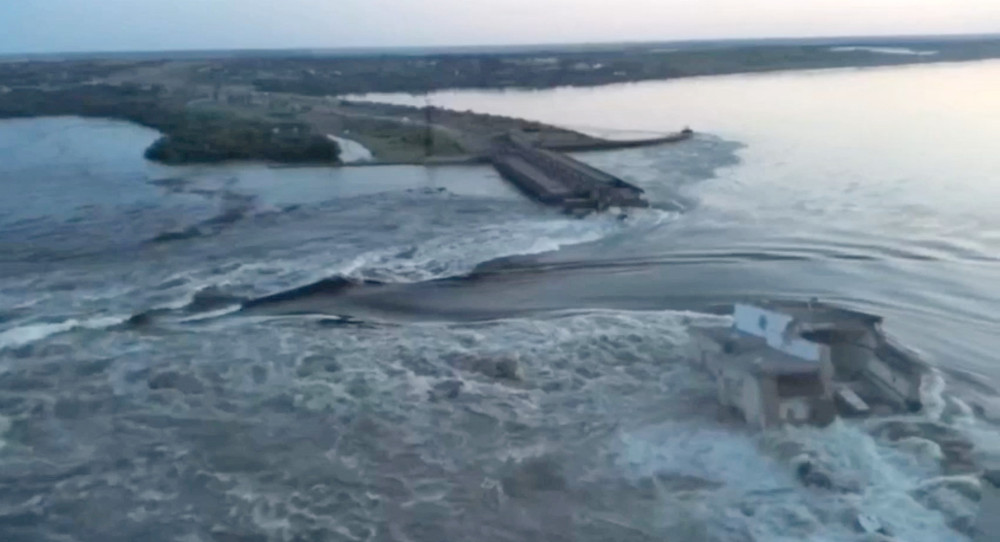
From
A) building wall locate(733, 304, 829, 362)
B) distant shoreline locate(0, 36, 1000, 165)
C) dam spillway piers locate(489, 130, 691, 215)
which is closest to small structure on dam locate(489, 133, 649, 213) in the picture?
dam spillway piers locate(489, 130, 691, 215)

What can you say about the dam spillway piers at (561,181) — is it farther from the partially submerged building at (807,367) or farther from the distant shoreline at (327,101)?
the partially submerged building at (807,367)

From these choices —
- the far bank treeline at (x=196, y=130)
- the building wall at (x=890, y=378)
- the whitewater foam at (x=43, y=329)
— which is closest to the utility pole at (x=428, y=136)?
the far bank treeline at (x=196, y=130)

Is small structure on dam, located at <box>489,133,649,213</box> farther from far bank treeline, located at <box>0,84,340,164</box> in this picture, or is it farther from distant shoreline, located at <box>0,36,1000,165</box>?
far bank treeline, located at <box>0,84,340,164</box>

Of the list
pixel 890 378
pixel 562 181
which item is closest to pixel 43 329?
pixel 890 378

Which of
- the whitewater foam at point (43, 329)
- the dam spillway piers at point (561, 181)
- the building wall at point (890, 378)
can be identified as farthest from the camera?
the dam spillway piers at point (561, 181)

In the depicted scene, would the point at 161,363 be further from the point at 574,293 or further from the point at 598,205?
the point at 598,205

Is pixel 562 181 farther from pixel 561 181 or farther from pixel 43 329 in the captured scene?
pixel 43 329

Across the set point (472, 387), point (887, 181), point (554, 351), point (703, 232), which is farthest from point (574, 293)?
point (887, 181)

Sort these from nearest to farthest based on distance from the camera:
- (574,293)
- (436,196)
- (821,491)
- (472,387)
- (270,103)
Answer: (821,491) → (472,387) → (574,293) → (436,196) → (270,103)
